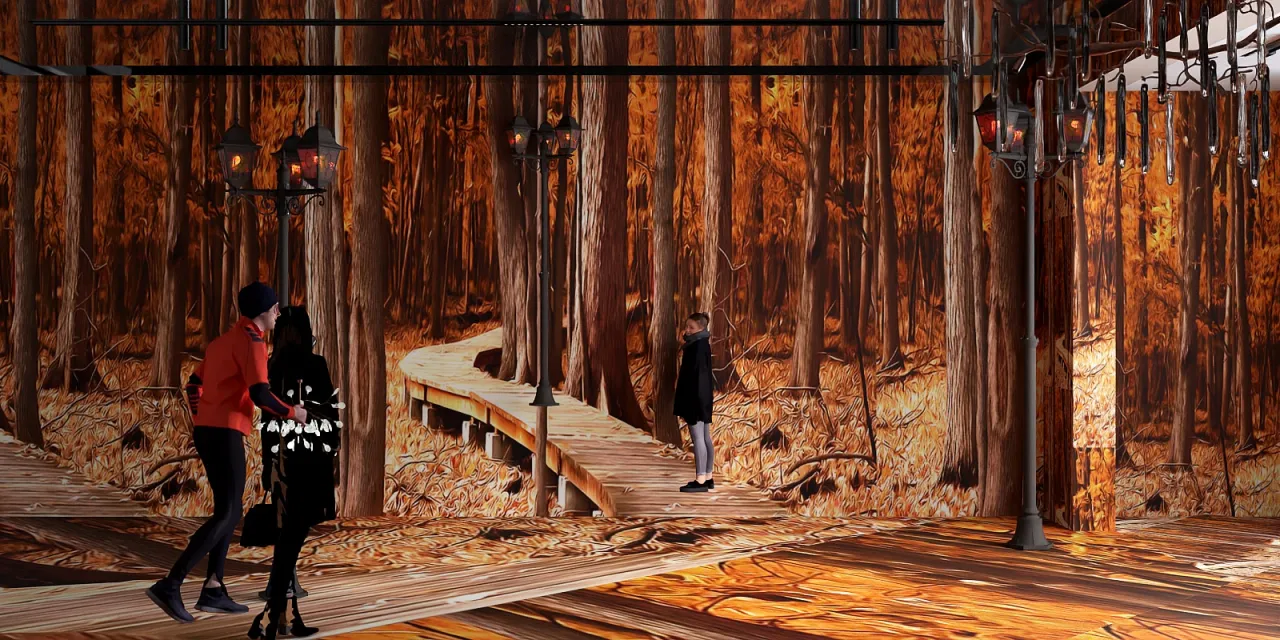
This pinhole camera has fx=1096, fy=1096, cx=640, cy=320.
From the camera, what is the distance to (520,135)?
8055mm

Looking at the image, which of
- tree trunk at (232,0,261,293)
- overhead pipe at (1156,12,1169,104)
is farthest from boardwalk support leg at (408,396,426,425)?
overhead pipe at (1156,12,1169,104)

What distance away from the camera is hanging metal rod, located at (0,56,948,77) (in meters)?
8.07

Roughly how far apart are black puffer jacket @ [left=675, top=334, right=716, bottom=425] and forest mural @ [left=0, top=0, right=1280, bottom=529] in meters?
0.30

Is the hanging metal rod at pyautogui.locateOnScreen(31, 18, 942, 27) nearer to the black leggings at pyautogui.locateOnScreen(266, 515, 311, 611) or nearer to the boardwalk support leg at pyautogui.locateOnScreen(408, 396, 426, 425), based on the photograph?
the boardwalk support leg at pyautogui.locateOnScreen(408, 396, 426, 425)

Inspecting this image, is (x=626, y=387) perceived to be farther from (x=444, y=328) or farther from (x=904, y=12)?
(x=904, y=12)

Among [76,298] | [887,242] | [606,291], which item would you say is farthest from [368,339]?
[887,242]

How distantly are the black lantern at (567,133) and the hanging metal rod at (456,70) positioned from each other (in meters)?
0.37

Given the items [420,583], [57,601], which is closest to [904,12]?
[420,583]

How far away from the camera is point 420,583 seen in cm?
585

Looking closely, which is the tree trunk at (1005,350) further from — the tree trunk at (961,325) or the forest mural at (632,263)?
the tree trunk at (961,325)

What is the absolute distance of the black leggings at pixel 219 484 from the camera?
190 inches

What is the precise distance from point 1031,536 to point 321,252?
5.30 m

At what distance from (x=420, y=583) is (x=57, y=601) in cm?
176

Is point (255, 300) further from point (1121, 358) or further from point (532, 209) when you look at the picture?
point (1121, 358)
